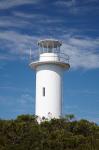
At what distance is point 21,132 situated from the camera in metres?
23.0

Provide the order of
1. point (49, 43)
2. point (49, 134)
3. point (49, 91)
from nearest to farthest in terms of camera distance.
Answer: point (49, 134) → point (49, 91) → point (49, 43)

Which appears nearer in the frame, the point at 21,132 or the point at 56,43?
the point at 21,132

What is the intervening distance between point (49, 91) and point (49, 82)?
582mm

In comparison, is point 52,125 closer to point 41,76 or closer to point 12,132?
point 12,132

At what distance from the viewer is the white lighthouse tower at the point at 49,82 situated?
28.8m

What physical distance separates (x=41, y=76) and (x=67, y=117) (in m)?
5.10

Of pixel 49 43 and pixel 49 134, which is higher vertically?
pixel 49 43

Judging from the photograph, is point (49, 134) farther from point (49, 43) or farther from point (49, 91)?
point (49, 43)

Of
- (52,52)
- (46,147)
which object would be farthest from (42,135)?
(52,52)

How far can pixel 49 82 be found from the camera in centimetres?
2905

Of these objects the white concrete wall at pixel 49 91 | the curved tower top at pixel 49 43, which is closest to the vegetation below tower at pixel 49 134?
the white concrete wall at pixel 49 91

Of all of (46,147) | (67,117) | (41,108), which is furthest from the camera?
(41,108)

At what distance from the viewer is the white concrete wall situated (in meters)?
28.8

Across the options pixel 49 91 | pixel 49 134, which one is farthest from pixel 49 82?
pixel 49 134
